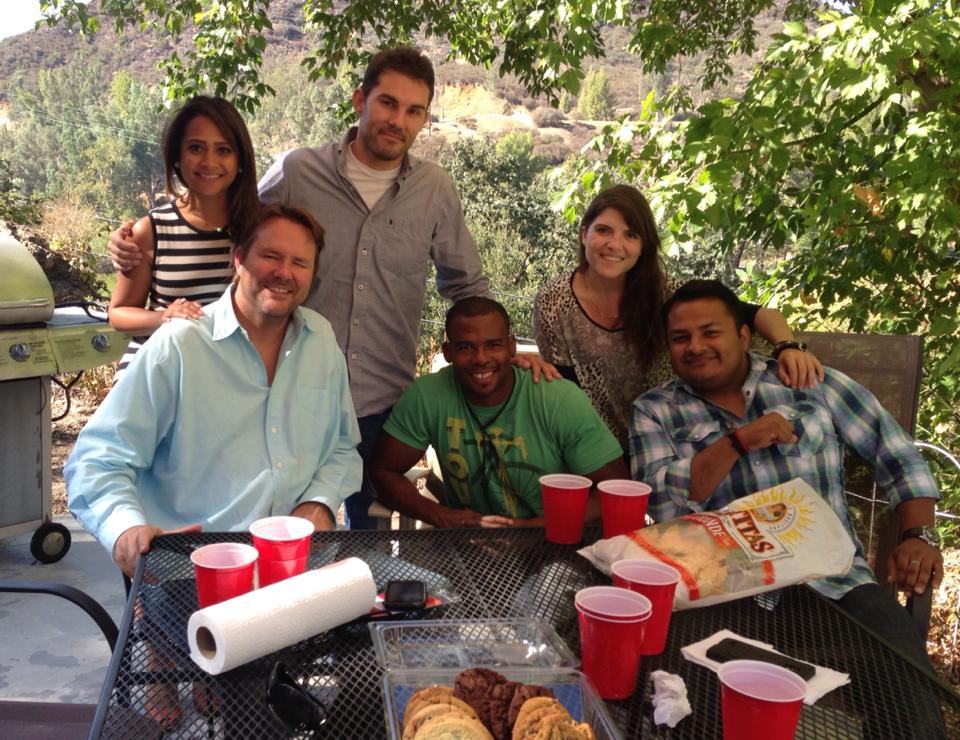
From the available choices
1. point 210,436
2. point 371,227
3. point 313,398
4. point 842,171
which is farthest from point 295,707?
point 842,171

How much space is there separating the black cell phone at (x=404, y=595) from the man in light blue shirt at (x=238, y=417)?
0.60 meters

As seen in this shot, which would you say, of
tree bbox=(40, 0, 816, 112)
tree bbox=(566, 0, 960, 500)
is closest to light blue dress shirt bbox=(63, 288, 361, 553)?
tree bbox=(566, 0, 960, 500)

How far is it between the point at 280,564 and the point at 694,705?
0.73m

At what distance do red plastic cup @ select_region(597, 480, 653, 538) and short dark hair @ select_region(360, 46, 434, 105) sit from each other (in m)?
1.54

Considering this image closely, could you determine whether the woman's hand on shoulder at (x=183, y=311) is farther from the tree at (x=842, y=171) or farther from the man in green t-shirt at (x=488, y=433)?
the tree at (x=842, y=171)

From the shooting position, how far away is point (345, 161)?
2793 millimetres

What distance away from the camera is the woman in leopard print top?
8.70 feet

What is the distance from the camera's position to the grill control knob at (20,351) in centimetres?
340

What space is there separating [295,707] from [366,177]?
204 cm

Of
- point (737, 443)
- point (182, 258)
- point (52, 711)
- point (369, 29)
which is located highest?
point (369, 29)

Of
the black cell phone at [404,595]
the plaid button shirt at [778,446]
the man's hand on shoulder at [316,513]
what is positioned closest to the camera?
the black cell phone at [404,595]

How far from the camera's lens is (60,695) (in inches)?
111

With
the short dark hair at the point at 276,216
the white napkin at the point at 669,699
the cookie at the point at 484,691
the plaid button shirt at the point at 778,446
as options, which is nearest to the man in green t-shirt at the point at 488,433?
the plaid button shirt at the point at 778,446

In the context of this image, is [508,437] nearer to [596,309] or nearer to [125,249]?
[596,309]
